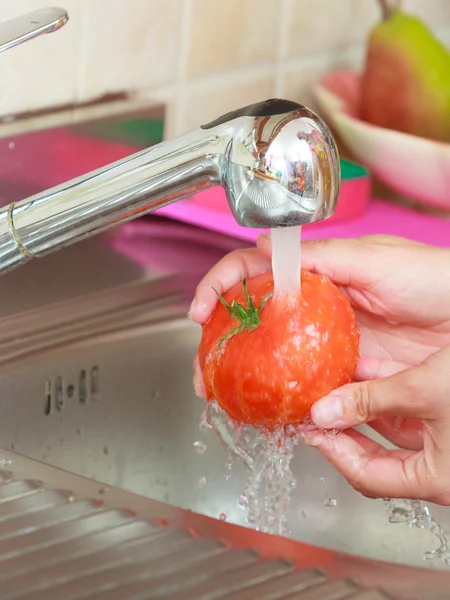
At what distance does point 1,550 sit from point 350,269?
0.28m

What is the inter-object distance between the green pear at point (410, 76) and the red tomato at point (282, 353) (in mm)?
469

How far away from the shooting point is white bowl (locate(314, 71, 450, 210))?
37.3 inches

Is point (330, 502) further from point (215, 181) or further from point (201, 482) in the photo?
point (215, 181)

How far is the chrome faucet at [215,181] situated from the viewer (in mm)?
511

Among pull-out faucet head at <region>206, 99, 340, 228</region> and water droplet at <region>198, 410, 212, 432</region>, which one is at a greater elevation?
pull-out faucet head at <region>206, 99, 340, 228</region>

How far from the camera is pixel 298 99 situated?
1.12m

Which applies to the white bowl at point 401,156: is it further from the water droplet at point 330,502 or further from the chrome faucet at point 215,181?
the chrome faucet at point 215,181

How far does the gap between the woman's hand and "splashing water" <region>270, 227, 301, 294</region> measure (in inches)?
3.2

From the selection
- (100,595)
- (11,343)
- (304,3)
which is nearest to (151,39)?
(304,3)

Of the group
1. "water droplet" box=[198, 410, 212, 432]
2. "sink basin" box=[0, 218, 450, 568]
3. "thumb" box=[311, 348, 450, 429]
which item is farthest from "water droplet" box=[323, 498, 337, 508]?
"thumb" box=[311, 348, 450, 429]

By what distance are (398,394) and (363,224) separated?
0.42m

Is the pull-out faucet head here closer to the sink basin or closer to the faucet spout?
the faucet spout

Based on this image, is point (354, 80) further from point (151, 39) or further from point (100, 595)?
point (100, 595)

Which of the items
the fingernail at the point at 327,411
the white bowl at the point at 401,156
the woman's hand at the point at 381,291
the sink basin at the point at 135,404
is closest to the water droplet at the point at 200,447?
the sink basin at the point at 135,404
